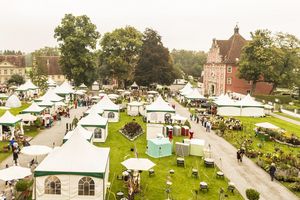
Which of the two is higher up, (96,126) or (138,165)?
(96,126)

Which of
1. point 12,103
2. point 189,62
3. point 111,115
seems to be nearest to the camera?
point 111,115

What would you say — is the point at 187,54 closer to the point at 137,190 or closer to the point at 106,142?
the point at 106,142

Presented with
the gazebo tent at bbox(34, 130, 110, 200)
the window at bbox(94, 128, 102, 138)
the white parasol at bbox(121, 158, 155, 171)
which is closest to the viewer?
the gazebo tent at bbox(34, 130, 110, 200)

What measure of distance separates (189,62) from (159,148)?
109188 millimetres

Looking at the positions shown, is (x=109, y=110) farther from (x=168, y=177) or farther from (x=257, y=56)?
(x=257, y=56)

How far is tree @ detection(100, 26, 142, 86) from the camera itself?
68.2 metres

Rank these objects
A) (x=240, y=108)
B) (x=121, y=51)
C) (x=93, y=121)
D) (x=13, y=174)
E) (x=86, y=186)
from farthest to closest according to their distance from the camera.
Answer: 1. (x=121, y=51)
2. (x=240, y=108)
3. (x=93, y=121)
4. (x=86, y=186)
5. (x=13, y=174)

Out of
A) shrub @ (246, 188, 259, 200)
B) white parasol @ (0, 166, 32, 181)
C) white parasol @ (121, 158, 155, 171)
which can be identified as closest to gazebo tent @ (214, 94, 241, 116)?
white parasol @ (121, 158, 155, 171)

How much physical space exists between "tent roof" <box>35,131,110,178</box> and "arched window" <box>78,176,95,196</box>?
0.47m

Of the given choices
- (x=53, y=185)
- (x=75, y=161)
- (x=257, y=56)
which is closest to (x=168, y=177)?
(x=75, y=161)

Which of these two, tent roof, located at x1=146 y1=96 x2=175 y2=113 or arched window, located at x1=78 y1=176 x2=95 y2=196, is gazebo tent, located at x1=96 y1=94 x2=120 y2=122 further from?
arched window, located at x1=78 y1=176 x2=95 y2=196

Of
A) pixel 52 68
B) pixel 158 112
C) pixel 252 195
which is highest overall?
pixel 52 68

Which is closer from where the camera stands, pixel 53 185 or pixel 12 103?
pixel 53 185

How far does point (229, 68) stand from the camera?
67250 mm
